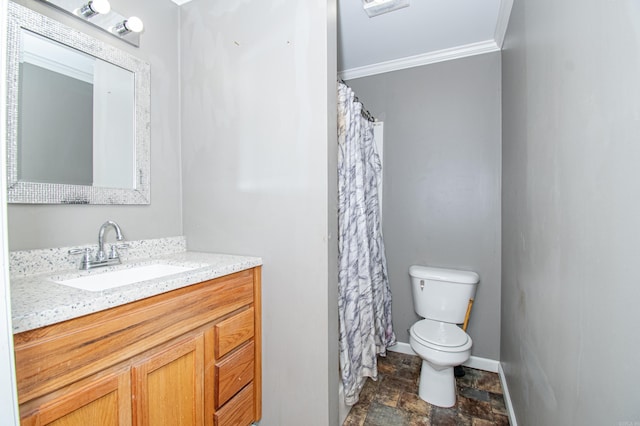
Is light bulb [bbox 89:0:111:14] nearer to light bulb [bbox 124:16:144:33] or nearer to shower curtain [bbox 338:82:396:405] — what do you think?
light bulb [bbox 124:16:144:33]

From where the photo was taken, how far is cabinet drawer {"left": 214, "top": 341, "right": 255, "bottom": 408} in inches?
47.0

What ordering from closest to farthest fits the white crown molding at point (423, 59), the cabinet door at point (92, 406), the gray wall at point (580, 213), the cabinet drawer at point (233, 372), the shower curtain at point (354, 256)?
1. the gray wall at point (580, 213)
2. the cabinet door at point (92, 406)
3. the cabinet drawer at point (233, 372)
4. the shower curtain at point (354, 256)
5. the white crown molding at point (423, 59)

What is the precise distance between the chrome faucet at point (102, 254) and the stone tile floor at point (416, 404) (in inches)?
61.1

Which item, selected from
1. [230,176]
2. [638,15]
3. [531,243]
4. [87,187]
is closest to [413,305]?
[531,243]

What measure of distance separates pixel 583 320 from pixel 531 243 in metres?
0.58

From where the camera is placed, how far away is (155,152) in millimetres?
1586

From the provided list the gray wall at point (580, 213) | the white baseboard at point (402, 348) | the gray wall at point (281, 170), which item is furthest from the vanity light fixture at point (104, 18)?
the white baseboard at point (402, 348)

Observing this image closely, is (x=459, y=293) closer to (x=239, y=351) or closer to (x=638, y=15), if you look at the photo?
(x=239, y=351)

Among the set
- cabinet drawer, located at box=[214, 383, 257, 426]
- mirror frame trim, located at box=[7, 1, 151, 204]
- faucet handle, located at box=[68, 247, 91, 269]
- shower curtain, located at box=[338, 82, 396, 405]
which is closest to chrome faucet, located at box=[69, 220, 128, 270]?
faucet handle, located at box=[68, 247, 91, 269]

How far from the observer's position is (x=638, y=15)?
0.55 meters

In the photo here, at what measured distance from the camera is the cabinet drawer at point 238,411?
1207mm

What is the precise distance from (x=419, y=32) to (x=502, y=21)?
52 centimetres

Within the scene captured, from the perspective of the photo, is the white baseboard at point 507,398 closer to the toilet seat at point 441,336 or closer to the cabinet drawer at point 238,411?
the toilet seat at point 441,336

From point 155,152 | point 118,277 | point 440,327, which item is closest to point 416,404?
point 440,327
